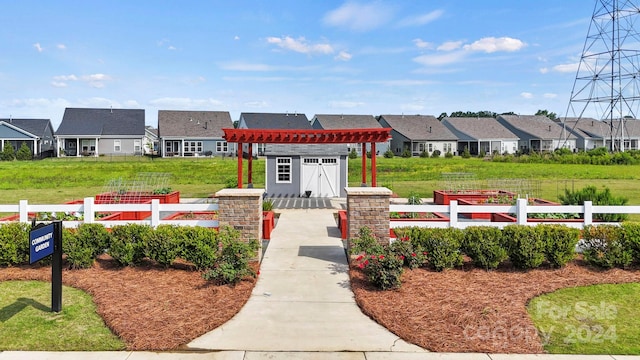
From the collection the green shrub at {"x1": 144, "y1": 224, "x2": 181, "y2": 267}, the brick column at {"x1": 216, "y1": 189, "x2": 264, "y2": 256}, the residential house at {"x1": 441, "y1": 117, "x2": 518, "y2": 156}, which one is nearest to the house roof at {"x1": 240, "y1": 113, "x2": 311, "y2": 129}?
the residential house at {"x1": 441, "y1": 117, "x2": 518, "y2": 156}

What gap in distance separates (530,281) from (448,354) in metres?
3.08

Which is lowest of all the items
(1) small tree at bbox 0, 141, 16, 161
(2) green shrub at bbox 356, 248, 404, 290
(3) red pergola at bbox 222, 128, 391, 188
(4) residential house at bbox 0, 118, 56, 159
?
(2) green shrub at bbox 356, 248, 404, 290

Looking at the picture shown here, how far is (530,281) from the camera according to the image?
728 cm

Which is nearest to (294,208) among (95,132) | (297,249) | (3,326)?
(297,249)

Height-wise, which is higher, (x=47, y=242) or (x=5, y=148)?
(x=5, y=148)

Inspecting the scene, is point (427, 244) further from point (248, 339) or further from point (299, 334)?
point (248, 339)

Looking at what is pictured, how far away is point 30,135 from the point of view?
50.2 meters

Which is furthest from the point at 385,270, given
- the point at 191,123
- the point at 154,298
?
the point at 191,123

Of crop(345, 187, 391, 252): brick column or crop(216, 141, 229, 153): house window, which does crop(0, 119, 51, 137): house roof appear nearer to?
crop(216, 141, 229, 153): house window

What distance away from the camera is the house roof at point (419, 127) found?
192 feet

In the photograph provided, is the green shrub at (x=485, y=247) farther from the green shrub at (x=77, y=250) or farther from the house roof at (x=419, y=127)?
the house roof at (x=419, y=127)

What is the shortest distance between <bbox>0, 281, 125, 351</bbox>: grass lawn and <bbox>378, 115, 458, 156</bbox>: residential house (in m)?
51.9

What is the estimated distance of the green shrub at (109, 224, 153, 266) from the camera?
7.73 metres

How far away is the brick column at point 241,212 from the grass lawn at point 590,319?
484 centimetres
